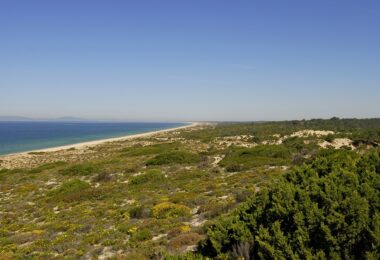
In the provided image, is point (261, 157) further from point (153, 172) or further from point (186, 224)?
point (186, 224)

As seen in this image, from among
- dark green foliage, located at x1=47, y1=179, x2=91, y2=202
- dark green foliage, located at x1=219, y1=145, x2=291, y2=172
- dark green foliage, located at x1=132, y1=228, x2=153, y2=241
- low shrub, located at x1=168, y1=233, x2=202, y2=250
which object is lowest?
dark green foliage, located at x1=47, y1=179, x2=91, y2=202

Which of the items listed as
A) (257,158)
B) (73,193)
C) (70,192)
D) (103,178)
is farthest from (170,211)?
(257,158)

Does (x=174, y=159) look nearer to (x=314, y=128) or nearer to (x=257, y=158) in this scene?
(x=257, y=158)

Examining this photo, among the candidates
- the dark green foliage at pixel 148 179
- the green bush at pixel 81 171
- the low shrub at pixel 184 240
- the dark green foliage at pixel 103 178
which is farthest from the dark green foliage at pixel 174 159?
the low shrub at pixel 184 240

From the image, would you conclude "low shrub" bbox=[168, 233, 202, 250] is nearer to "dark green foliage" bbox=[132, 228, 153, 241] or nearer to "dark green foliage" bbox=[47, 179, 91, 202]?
"dark green foliage" bbox=[132, 228, 153, 241]

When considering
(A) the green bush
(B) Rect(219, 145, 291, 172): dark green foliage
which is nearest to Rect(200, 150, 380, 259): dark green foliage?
(B) Rect(219, 145, 291, 172): dark green foliage

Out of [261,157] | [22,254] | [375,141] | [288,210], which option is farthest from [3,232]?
[375,141]
